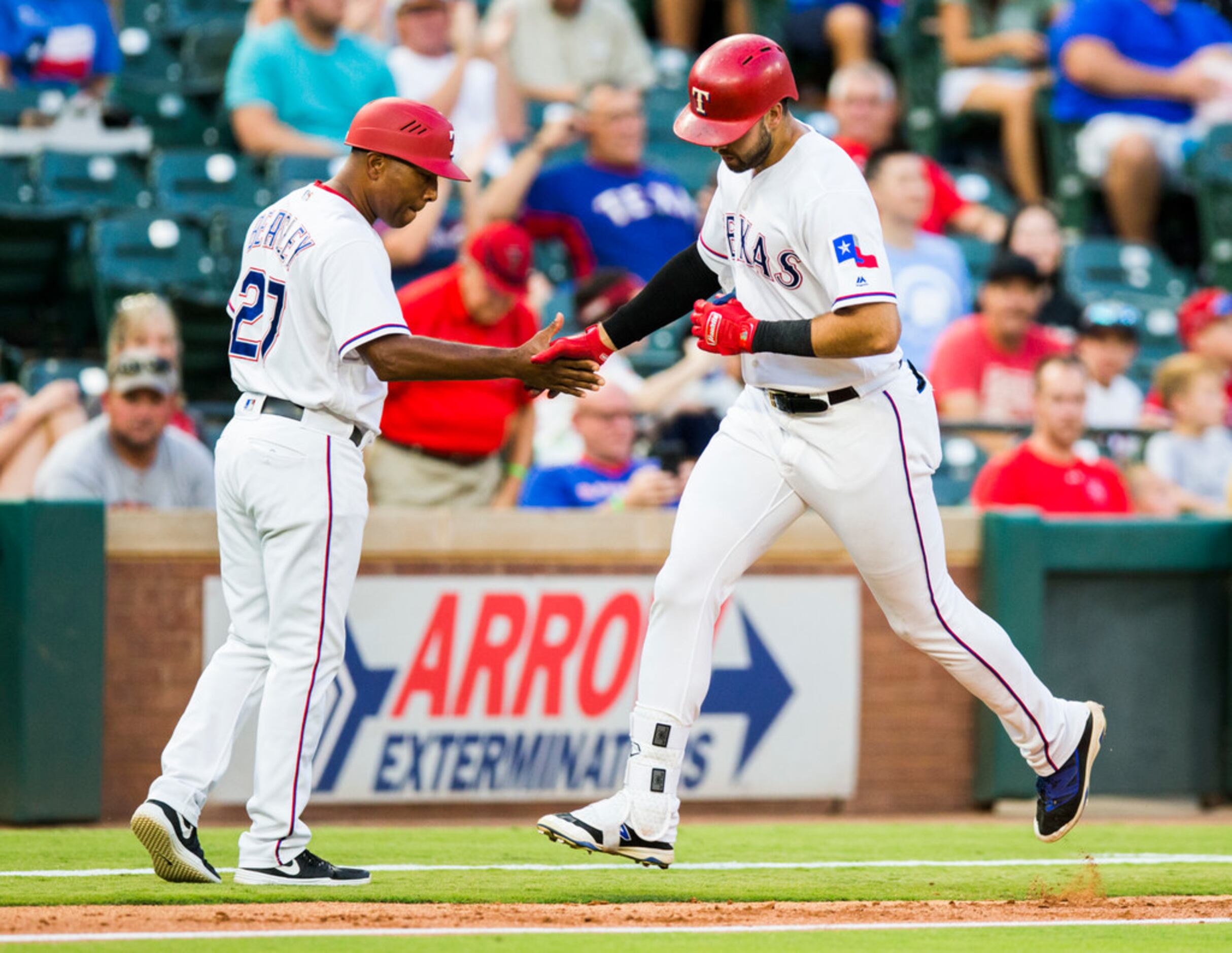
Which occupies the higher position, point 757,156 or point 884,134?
point 757,156

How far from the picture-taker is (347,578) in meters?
A: 4.49

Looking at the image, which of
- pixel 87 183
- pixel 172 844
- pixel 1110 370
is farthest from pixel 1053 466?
pixel 87 183

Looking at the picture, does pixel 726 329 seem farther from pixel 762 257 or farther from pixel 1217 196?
pixel 1217 196

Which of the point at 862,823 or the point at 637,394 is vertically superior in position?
the point at 637,394

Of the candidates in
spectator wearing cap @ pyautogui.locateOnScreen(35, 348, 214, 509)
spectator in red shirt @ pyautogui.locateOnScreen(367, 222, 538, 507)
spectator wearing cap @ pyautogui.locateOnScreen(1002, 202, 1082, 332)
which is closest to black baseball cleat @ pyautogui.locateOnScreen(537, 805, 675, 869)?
spectator wearing cap @ pyautogui.locateOnScreen(35, 348, 214, 509)

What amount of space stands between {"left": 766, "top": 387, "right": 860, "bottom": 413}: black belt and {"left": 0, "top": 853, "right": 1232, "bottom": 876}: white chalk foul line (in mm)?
1343

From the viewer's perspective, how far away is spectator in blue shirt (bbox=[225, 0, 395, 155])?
881 cm

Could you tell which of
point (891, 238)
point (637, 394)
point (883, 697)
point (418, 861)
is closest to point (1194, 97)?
point (891, 238)

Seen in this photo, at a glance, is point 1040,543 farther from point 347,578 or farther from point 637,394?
point 347,578

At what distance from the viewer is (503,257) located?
6.77m

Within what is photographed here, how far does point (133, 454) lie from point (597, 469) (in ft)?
5.62

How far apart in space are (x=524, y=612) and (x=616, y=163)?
2.99m

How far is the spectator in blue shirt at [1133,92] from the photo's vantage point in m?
10.5

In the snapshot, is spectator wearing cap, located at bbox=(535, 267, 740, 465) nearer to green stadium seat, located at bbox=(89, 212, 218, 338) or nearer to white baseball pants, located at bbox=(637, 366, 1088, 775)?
green stadium seat, located at bbox=(89, 212, 218, 338)
